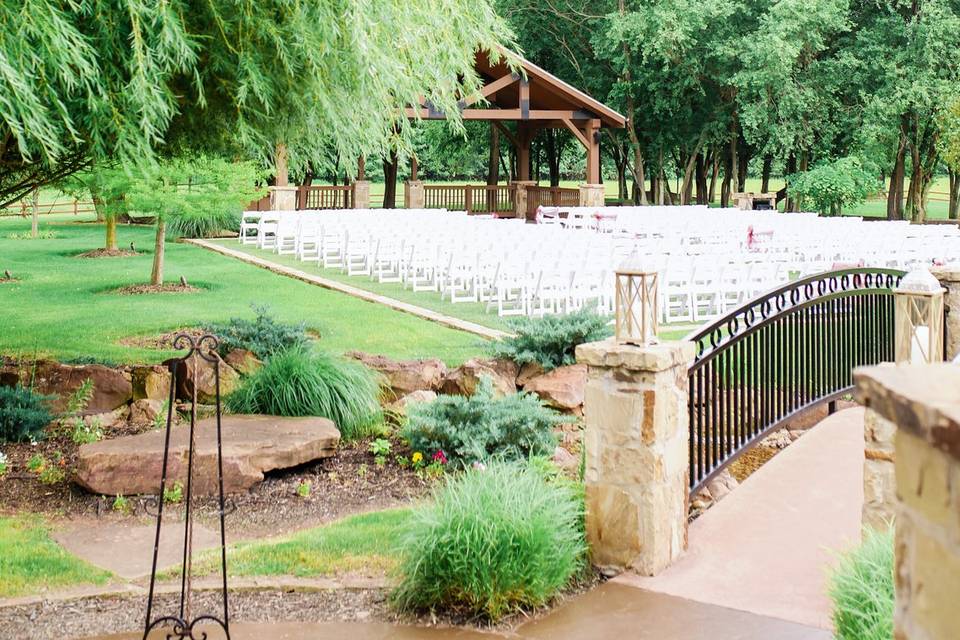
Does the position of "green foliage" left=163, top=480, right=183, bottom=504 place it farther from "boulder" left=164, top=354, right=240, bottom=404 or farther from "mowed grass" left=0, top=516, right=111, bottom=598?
"boulder" left=164, top=354, right=240, bottom=404

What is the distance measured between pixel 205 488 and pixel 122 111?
2.29 metres

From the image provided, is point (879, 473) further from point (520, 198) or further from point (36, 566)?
point (520, 198)

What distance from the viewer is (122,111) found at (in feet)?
20.8

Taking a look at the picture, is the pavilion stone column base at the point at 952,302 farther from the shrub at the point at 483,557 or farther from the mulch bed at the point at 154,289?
the mulch bed at the point at 154,289

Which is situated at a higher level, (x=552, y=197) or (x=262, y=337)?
(x=552, y=197)

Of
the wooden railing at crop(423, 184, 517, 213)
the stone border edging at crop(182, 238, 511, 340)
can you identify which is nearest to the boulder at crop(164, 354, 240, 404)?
the stone border edging at crop(182, 238, 511, 340)

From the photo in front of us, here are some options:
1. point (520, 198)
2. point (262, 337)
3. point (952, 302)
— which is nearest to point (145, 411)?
point (262, 337)

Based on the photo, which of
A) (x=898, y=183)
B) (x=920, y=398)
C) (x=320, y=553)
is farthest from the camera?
(x=898, y=183)

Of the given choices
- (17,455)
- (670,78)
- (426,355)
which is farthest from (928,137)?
(17,455)

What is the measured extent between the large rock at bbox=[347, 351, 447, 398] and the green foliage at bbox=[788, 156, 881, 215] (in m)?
25.9

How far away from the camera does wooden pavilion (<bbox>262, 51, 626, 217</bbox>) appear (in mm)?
29828

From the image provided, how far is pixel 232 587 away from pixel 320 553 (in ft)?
1.91

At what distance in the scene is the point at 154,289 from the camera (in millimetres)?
16500

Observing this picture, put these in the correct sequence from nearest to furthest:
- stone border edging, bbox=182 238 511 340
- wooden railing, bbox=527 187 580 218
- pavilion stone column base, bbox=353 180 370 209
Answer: stone border edging, bbox=182 238 511 340
pavilion stone column base, bbox=353 180 370 209
wooden railing, bbox=527 187 580 218
